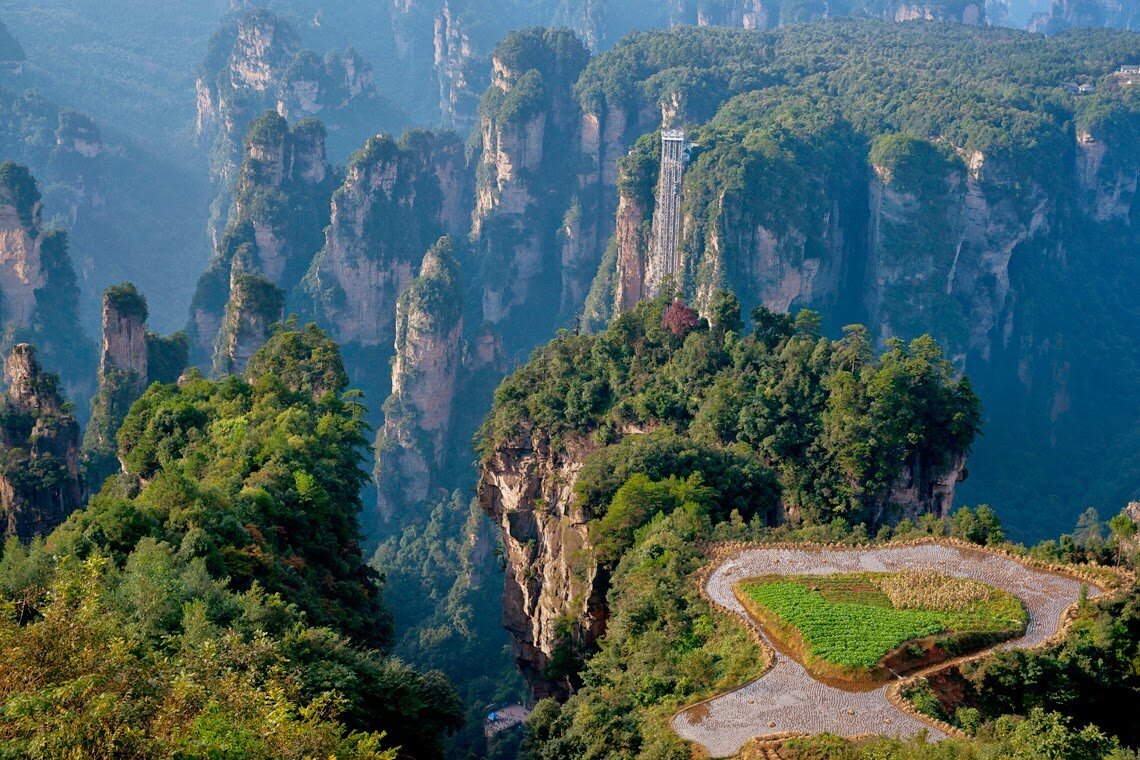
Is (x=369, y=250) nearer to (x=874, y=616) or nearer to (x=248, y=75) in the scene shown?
(x=248, y=75)

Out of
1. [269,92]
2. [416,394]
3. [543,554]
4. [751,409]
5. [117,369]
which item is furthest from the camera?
[269,92]

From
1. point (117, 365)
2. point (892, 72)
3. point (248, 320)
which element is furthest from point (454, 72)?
point (117, 365)

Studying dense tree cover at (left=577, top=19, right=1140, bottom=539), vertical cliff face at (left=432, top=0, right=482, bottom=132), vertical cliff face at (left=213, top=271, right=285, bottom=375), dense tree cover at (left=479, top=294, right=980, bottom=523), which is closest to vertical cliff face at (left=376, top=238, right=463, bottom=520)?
dense tree cover at (left=577, top=19, right=1140, bottom=539)

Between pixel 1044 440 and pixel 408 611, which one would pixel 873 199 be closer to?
pixel 1044 440

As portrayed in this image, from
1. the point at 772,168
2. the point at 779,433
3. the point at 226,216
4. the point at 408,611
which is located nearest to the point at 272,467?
the point at 779,433

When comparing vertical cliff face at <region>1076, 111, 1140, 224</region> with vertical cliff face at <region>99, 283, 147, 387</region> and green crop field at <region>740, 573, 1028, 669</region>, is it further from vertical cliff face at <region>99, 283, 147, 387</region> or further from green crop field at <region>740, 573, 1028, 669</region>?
green crop field at <region>740, 573, 1028, 669</region>

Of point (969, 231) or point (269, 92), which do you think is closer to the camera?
point (969, 231)

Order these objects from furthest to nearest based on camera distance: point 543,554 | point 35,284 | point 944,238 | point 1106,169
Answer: point 1106,169, point 35,284, point 944,238, point 543,554
